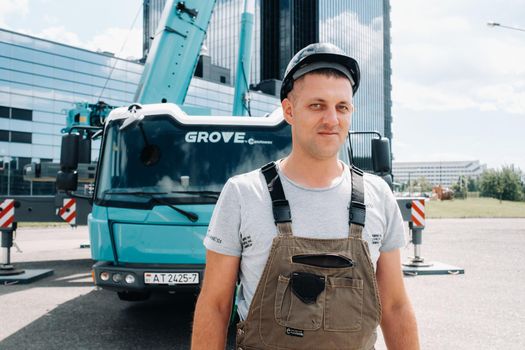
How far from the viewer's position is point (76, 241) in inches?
574

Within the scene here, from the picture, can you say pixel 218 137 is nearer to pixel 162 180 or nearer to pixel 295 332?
pixel 162 180

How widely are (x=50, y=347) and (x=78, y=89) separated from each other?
39.9 meters

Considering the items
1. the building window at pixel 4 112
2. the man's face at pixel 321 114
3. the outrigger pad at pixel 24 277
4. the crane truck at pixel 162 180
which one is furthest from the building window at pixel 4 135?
the man's face at pixel 321 114

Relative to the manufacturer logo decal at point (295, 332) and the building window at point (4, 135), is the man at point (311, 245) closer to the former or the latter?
the manufacturer logo decal at point (295, 332)

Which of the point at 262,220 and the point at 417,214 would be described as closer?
the point at 262,220

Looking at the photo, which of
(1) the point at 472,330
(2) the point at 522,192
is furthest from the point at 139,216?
(2) the point at 522,192

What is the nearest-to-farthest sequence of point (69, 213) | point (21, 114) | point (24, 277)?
point (24, 277)
point (69, 213)
point (21, 114)

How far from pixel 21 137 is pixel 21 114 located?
73.2 inches

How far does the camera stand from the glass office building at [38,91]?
3656cm

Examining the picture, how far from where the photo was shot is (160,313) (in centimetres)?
604

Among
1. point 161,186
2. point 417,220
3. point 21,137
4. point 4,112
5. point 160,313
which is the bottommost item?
point 160,313

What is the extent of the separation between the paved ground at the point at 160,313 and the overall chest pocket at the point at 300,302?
11.6 ft

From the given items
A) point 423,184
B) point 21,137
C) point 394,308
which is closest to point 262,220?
point 394,308

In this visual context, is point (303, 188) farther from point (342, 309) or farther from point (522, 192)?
point (522, 192)
